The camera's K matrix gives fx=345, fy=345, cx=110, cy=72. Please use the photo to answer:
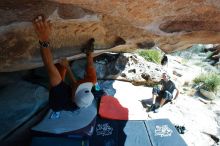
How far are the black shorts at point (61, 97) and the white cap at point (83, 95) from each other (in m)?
0.09

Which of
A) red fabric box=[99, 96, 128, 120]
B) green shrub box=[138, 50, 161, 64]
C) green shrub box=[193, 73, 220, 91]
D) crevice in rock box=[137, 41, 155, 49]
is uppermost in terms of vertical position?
crevice in rock box=[137, 41, 155, 49]

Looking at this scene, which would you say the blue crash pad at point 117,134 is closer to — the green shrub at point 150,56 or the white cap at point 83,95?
the white cap at point 83,95

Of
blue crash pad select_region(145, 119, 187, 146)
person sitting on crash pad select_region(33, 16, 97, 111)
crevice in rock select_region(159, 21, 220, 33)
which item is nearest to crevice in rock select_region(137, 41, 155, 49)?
crevice in rock select_region(159, 21, 220, 33)

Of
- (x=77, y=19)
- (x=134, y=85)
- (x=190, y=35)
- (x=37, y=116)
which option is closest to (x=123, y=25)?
(x=77, y=19)

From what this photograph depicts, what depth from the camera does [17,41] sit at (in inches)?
176

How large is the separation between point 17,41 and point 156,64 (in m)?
7.04

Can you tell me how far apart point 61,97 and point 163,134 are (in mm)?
2014

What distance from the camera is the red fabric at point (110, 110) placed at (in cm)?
496

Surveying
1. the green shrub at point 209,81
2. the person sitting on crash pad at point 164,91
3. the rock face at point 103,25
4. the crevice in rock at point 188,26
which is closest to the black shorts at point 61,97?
the rock face at point 103,25

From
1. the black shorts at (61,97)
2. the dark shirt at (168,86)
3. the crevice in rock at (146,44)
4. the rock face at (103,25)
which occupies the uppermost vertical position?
the rock face at (103,25)

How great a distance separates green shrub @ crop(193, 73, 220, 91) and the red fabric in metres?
6.14

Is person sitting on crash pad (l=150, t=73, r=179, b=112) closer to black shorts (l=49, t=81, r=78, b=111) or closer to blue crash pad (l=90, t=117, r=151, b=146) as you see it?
blue crash pad (l=90, t=117, r=151, b=146)

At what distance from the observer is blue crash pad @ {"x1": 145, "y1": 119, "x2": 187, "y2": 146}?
5.23 meters

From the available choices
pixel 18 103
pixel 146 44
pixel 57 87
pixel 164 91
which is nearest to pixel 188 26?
pixel 146 44
